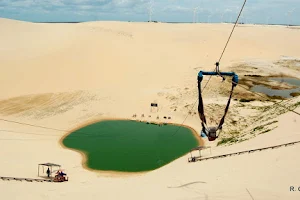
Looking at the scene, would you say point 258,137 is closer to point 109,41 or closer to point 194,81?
point 194,81

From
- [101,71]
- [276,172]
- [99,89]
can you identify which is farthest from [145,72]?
[276,172]

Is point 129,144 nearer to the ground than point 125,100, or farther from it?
nearer to the ground

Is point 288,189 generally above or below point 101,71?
below

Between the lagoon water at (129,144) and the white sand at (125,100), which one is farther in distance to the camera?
the lagoon water at (129,144)

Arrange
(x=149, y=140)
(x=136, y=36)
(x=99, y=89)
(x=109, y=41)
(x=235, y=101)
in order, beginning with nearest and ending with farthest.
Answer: (x=149, y=140) → (x=235, y=101) → (x=99, y=89) → (x=109, y=41) → (x=136, y=36)

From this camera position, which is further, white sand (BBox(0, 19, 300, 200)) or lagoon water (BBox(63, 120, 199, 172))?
lagoon water (BBox(63, 120, 199, 172))

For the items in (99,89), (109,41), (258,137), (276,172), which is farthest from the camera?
(109,41)

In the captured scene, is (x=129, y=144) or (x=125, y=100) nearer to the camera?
(x=129, y=144)

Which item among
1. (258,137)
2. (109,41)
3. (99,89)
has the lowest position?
(258,137)
